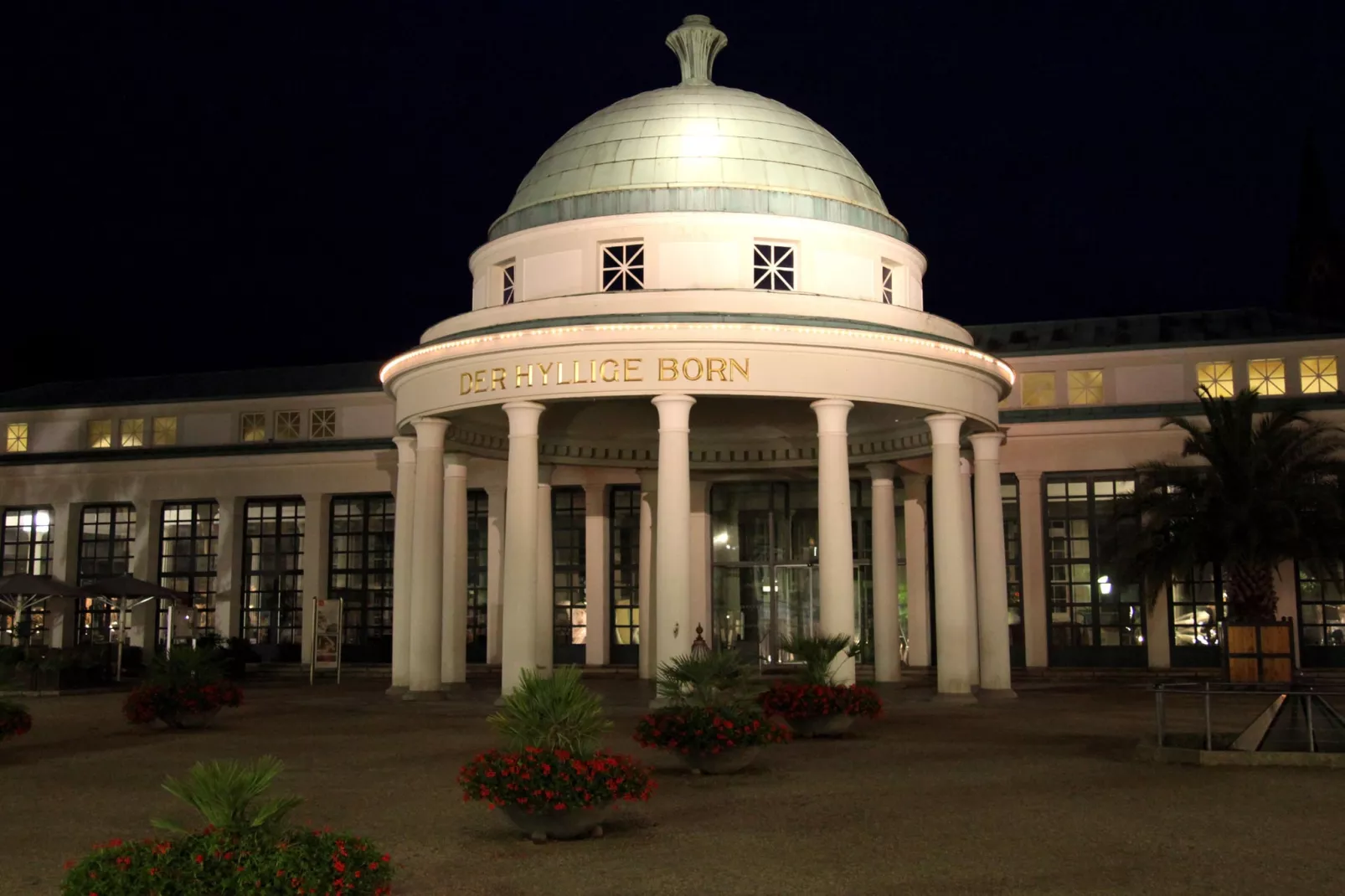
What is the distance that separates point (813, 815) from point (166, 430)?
44740 millimetres

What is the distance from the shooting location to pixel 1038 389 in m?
48.0

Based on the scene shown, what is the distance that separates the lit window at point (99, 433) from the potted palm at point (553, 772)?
45473 mm

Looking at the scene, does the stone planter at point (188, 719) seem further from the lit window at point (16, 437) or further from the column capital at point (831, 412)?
the lit window at point (16, 437)

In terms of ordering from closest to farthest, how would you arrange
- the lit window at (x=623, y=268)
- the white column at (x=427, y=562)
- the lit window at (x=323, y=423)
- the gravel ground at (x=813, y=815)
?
the gravel ground at (x=813, y=815) → the lit window at (x=623, y=268) → the white column at (x=427, y=562) → the lit window at (x=323, y=423)

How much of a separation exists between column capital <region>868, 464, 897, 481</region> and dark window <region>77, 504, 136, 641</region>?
3041 cm

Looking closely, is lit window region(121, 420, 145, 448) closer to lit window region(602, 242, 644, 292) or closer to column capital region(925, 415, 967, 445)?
lit window region(602, 242, 644, 292)

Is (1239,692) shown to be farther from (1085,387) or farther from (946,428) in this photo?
(1085,387)

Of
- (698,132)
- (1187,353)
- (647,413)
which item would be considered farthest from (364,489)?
(1187,353)

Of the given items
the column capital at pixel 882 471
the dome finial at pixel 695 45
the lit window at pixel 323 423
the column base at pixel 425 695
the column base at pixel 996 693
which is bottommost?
the column base at pixel 996 693

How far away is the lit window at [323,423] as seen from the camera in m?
53.3

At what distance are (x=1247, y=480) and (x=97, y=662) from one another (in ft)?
111

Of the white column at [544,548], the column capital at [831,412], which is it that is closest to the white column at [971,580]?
the column capital at [831,412]

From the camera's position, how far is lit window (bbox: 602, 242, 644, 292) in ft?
109

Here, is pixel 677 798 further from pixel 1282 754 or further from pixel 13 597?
pixel 13 597
